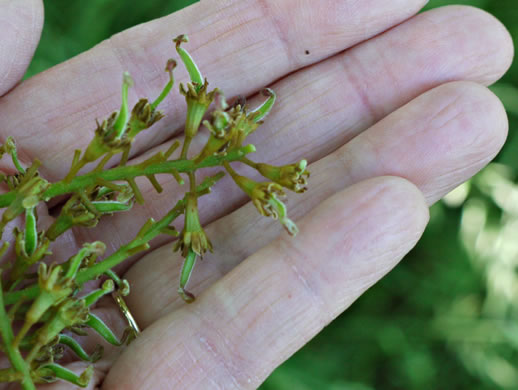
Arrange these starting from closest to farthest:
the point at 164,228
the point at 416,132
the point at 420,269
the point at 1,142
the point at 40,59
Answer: the point at 164,228 < the point at 416,132 < the point at 1,142 < the point at 40,59 < the point at 420,269

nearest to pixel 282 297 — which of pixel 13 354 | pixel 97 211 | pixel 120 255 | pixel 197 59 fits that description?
pixel 120 255

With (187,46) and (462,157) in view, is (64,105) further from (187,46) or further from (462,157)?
(462,157)

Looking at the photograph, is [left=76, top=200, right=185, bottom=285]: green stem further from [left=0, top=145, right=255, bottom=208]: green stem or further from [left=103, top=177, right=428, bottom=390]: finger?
[left=103, top=177, right=428, bottom=390]: finger

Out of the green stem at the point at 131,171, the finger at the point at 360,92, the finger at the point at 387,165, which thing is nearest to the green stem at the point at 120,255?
the green stem at the point at 131,171

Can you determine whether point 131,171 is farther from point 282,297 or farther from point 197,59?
point 197,59

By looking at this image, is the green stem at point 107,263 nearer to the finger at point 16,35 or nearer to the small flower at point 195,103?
the small flower at point 195,103

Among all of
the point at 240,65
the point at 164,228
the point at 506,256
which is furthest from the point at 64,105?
the point at 506,256
